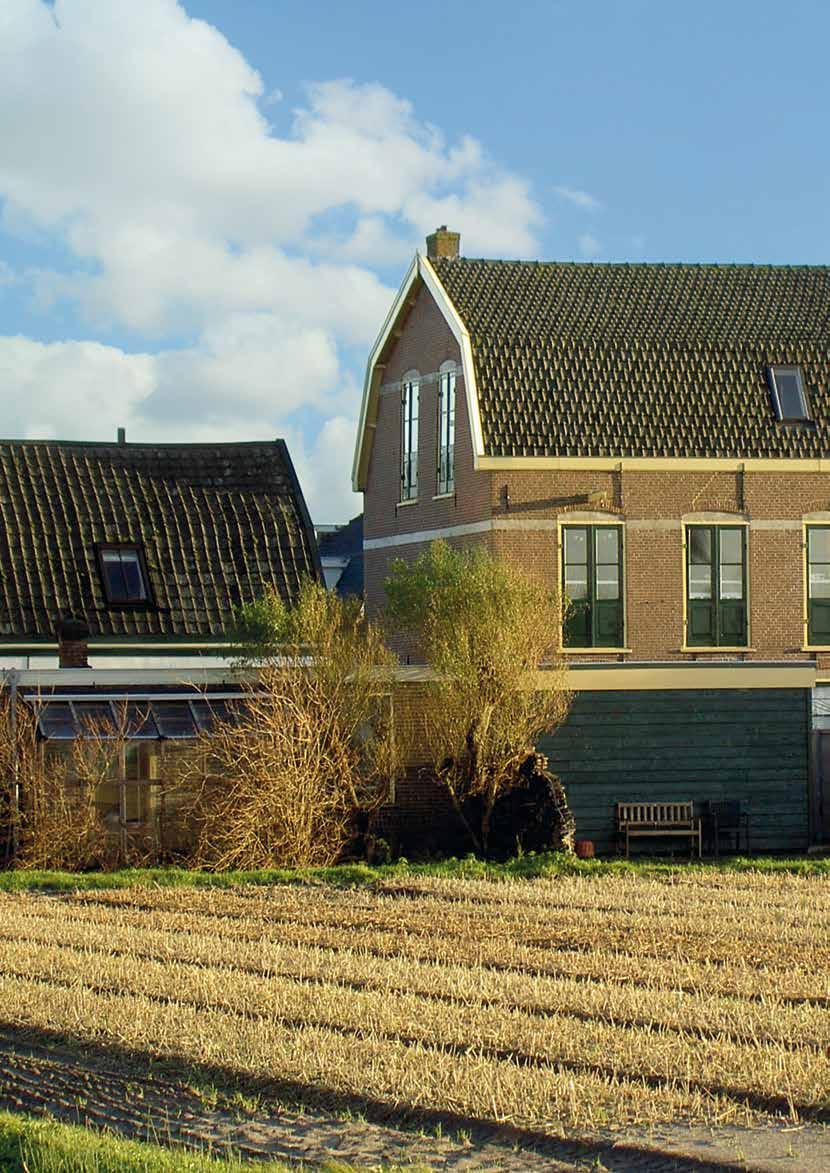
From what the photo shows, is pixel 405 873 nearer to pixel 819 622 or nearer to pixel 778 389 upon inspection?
pixel 819 622

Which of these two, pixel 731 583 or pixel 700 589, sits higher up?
pixel 731 583

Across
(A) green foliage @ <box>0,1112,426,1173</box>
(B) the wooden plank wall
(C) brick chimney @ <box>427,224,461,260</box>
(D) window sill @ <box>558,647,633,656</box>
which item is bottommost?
(A) green foliage @ <box>0,1112,426,1173</box>

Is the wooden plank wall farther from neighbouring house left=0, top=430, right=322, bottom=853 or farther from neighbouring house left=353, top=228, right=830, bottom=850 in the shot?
neighbouring house left=0, top=430, right=322, bottom=853

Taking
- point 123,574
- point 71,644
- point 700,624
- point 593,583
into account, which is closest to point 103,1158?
point 71,644

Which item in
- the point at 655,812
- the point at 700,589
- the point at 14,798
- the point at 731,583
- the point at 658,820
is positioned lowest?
the point at 658,820

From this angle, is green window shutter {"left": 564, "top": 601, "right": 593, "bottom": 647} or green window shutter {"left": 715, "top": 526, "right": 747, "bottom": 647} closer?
green window shutter {"left": 564, "top": 601, "right": 593, "bottom": 647}

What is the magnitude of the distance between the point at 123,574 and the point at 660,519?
31.0 feet

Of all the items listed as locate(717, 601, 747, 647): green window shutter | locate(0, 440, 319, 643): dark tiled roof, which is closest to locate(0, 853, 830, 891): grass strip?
locate(717, 601, 747, 647): green window shutter

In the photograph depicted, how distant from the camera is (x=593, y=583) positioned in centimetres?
3097

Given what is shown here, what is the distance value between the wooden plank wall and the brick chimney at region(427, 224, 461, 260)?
36.0ft

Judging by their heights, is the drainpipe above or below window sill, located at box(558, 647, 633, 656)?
below

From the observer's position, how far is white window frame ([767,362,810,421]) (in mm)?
31859

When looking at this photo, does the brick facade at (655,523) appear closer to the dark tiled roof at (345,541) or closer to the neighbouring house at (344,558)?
the neighbouring house at (344,558)

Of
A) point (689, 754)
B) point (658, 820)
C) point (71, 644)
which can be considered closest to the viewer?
point (658, 820)
